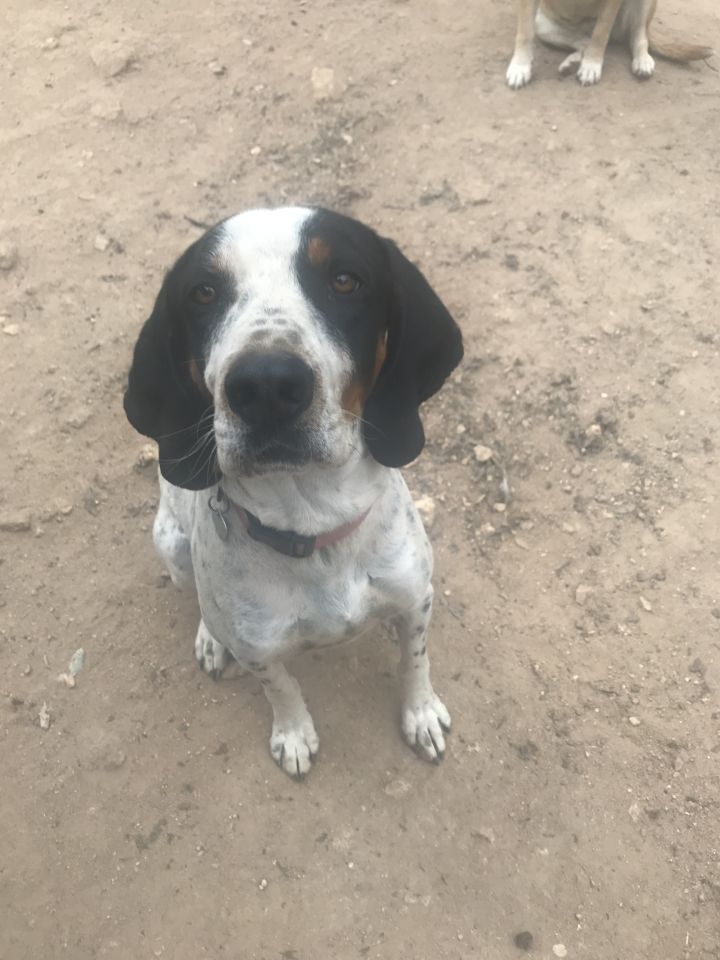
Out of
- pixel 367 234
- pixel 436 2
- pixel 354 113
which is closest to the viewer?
pixel 367 234

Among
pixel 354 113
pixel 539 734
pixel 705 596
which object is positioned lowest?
pixel 539 734

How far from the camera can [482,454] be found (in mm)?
3795

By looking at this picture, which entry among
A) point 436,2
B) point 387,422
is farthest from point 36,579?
point 436,2

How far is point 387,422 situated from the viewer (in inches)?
89.4

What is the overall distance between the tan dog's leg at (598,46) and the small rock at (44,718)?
5033 mm

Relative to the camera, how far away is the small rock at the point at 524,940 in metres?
2.65

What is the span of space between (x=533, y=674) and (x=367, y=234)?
6.21 ft

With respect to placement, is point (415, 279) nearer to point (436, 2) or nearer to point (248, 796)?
point (248, 796)

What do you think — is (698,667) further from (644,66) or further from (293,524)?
(644,66)

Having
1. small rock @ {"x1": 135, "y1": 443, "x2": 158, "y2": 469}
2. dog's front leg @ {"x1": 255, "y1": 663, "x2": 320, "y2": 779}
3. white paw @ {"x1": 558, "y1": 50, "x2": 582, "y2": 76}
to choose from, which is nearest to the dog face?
dog's front leg @ {"x1": 255, "y1": 663, "x2": 320, "y2": 779}

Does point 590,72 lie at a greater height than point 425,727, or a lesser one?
greater

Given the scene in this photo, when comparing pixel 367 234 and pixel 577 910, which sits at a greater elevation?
pixel 367 234

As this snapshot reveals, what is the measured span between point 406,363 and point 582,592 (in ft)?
5.29

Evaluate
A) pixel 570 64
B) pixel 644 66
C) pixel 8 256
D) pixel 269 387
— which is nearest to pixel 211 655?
pixel 269 387
